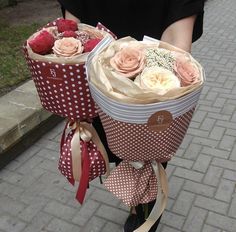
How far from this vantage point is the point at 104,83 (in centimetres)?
145

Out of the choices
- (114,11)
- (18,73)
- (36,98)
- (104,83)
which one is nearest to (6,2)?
(18,73)

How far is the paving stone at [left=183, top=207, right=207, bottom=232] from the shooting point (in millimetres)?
2816

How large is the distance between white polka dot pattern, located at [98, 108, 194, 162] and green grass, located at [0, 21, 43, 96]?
2.93 meters

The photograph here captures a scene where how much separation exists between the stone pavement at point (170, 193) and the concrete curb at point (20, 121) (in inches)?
2.9

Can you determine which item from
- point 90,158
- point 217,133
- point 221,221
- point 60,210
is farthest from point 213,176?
point 90,158

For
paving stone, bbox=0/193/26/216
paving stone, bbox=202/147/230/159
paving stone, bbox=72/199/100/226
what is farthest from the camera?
paving stone, bbox=202/147/230/159

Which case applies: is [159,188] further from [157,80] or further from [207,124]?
[207,124]

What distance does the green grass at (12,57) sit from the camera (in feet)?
14.9

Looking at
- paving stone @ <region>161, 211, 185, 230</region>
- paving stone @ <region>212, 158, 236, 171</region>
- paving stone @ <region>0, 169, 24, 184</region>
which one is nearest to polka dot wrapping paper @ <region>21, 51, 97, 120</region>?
paving stone @ <region>161, 211, 185, 230</region>

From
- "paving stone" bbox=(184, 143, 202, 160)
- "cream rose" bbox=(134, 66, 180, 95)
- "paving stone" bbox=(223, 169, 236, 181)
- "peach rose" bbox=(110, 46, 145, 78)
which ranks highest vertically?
"peach rose" bbox=(110, 46, 145, 78)

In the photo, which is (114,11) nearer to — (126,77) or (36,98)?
(126,77)

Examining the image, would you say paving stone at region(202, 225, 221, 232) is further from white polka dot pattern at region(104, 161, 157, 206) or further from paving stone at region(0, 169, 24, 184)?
paving stone at region(0, 169, 24, 184)

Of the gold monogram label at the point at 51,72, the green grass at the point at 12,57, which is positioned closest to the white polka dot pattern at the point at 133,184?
the gold monogram label at the point at 51,72

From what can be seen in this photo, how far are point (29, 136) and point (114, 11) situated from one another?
2.08m
